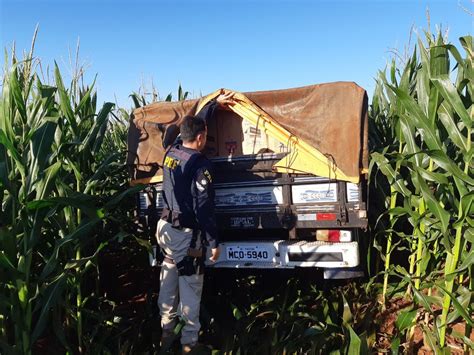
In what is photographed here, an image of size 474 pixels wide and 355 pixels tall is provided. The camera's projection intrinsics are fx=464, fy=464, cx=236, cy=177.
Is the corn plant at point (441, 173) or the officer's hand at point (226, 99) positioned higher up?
the officer's hand at point (226, 99)

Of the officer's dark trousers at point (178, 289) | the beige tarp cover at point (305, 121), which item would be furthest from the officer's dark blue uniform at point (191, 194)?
the beige tarp cover at point (305, 121)

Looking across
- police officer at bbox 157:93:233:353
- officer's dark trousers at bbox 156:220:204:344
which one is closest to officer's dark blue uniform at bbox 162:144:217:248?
police officer at bbox 157:93:233:353

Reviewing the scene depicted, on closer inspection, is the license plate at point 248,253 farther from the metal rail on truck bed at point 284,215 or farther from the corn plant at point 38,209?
the corn plant at point 38,209

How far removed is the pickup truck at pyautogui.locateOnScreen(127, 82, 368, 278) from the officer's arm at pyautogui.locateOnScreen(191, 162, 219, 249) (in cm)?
69

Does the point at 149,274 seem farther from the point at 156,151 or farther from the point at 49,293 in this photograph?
the point at 49,293

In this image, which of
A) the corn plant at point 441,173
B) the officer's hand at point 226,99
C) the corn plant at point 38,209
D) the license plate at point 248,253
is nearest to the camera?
the corn plant at point 38,209

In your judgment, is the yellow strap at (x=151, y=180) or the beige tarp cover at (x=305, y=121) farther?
the yellow strap at (x=151, y=180)

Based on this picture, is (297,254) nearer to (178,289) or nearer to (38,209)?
(178,289)

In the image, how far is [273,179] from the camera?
4.71 meters

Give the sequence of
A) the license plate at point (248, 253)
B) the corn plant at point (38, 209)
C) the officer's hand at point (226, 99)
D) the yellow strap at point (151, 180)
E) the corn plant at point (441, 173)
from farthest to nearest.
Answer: the yellow strap at point (151, 180) < the officer's hand at point (226, 99) < the license plate at point (248, 253) < the corn plant at point (441, 173) < the corn plant at point (38, 209)

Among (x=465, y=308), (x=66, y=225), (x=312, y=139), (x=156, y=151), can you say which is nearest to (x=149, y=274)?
(x=156, y=151)

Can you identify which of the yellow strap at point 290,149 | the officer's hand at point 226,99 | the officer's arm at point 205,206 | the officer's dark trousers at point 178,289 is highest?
the officer's hand at point 226,99

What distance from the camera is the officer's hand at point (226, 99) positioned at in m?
4.91

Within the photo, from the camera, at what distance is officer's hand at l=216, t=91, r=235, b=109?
16.1ft
